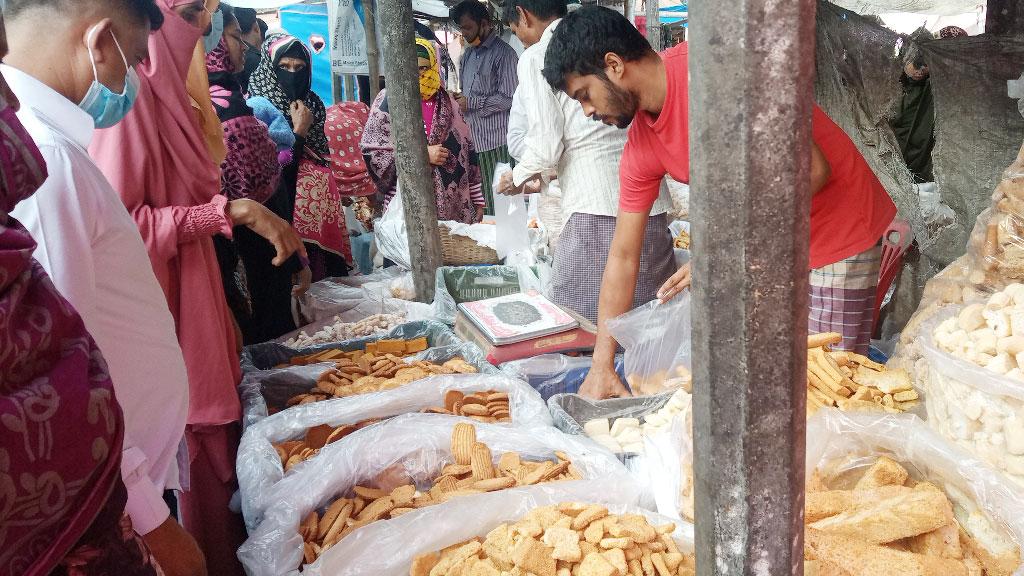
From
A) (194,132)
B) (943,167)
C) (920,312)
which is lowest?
(920,312)

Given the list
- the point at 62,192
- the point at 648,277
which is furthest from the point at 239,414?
the point at 648,277

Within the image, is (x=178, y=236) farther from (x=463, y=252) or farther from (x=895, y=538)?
(x=463, y=252)

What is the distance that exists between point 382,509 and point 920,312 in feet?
5.50

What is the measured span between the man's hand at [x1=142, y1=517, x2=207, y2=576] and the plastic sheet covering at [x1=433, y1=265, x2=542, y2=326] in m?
2.22

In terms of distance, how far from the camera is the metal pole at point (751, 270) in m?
0.74

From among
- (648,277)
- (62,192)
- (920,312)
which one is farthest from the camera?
(648,277)

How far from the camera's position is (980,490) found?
1405 millimetres

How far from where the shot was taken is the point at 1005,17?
3568mm

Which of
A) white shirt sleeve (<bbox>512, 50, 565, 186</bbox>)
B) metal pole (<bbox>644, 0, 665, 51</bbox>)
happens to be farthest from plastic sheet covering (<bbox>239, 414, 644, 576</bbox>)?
metal pole (<bbox>644, 0, 665, 51</bbox>)

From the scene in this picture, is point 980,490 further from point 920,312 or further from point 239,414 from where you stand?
point 239,414

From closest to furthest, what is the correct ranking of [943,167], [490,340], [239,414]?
[239,414] → [490,340] → [943,167]

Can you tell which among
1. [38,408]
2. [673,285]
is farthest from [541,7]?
[38,408]

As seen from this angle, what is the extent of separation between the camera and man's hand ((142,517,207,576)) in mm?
1338

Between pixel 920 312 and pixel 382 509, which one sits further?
pixel 920 312
